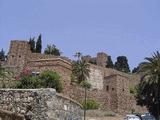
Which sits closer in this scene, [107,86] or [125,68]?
[107,86]

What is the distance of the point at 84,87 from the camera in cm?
7781

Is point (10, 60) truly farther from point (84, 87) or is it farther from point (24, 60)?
point (84, 87)

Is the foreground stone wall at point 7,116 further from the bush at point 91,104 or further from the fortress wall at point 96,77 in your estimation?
the fortress wall at point 96,77

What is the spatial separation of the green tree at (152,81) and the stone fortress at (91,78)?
47.7 ft

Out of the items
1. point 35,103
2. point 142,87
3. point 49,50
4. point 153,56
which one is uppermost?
point 49,50

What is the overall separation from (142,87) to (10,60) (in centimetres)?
A: 2790

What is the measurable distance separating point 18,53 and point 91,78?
14902mm

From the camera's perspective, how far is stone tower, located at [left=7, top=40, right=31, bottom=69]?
77.0 m

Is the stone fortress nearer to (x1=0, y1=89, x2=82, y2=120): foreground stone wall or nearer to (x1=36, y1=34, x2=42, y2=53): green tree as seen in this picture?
(x1=36, y1=34, x2=42, y2=53): green tree


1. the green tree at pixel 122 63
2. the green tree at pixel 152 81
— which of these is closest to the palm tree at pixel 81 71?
the green tree at pixel 152 81

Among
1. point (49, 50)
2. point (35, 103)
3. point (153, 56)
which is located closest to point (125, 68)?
point (49, 50)

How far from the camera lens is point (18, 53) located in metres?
77.8

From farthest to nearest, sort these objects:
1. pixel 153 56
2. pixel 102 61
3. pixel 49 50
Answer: pixel 102 61 → pixel 49 50 → pixel 153 56

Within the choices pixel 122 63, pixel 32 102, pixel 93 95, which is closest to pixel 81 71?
pixel 93 95
